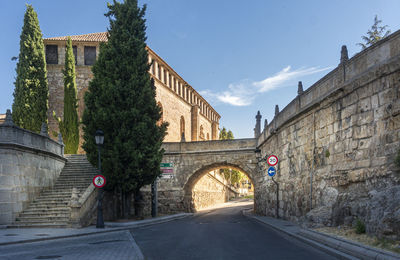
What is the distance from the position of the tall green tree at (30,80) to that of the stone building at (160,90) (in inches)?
117

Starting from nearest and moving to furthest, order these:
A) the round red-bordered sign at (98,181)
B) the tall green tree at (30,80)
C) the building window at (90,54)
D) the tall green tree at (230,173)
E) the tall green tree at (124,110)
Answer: the round red-bordered sign at (98,181) → the tall green tree at (124,110) → the tall green tree at (30,80) → the building window at (90,54) → the tall green tree at (230,173)

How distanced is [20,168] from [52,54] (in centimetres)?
1909

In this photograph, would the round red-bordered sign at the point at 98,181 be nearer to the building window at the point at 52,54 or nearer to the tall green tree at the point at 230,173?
the building window at the point at 52,54

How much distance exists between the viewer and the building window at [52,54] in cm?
3216

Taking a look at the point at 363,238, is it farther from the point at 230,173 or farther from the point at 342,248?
the point at 230,173

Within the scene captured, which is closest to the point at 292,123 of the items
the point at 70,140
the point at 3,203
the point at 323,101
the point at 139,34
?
the point at 323,101

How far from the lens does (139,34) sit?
19.5 metres

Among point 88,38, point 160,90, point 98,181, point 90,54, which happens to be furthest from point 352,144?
point 160,90

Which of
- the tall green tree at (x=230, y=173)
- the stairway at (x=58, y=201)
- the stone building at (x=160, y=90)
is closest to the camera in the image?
the stairway at (x=58, y=201)

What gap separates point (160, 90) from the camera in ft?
126

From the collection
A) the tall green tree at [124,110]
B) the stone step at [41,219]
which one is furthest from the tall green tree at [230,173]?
the stone step at [41,219]

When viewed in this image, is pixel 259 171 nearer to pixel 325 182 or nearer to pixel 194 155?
pixel 194 155

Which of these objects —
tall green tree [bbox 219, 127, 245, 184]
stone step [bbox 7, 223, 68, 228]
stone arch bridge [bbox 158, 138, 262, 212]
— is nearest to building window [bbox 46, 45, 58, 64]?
stone arch bridge [bbox 158, 138, 262, 212]

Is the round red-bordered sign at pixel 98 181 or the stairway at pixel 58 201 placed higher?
the round red-bordered sign at pixel 98 181
